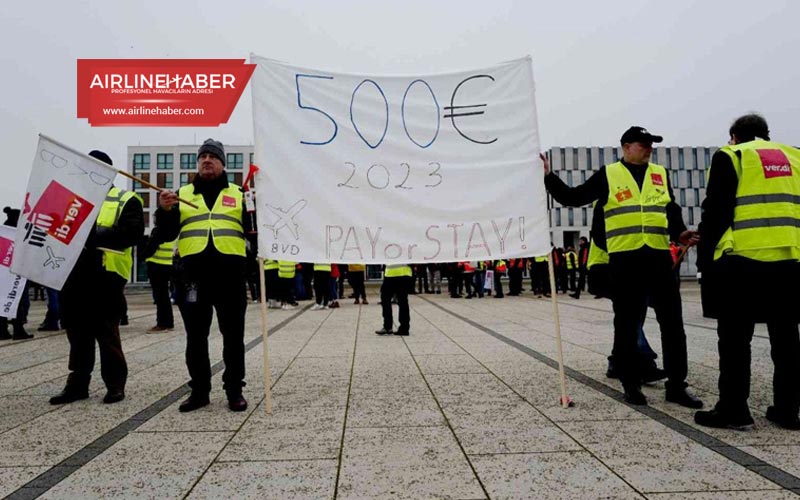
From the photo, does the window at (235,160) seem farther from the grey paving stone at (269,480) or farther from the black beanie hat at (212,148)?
the grey paving stone at (269,480)

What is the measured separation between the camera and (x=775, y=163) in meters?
3.75

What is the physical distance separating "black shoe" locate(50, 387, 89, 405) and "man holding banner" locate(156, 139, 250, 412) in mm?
1041

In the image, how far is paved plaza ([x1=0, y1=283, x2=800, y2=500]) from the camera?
9.08 feet

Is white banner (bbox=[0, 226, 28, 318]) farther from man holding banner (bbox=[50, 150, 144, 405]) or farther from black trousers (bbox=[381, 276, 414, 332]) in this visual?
black trousers (bbox=[381, 276, 414, 332])

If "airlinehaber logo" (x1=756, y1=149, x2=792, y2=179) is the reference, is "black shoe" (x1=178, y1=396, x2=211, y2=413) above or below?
below

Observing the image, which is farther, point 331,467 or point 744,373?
point 744,373

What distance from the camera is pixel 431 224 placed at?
15.2 feet

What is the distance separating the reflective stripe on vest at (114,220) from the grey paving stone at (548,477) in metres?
3.43

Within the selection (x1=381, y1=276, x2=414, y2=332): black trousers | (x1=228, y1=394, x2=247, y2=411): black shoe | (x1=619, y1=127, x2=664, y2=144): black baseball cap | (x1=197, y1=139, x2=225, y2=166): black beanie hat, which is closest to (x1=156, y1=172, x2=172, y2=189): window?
(x1=381, y1=276, x2=414, y2=332): black trousers

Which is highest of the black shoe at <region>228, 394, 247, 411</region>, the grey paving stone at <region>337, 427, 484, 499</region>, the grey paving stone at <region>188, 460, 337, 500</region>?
the black shoe at <region>228, 394, 247, 411</region>

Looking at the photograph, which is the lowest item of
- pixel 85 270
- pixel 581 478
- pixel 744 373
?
pixel 581 478

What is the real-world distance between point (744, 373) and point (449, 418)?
1932 mm

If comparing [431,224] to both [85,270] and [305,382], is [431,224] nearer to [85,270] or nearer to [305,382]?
[305,382]

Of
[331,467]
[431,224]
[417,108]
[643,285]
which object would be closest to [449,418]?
[331,467]
